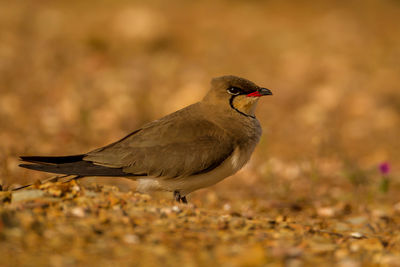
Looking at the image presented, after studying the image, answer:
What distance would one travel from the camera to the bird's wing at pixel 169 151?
14.4ft

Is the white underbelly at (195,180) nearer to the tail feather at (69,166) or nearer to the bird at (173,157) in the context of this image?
the bird at (173,157)

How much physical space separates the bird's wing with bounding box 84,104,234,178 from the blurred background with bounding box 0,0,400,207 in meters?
1.08

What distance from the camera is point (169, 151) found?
14.5ft

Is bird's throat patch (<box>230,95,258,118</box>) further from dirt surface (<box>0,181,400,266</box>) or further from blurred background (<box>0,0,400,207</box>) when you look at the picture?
dirt surface (<box>0,181,400,266</box>)

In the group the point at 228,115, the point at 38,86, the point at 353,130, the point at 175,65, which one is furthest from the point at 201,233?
the point at 175,65

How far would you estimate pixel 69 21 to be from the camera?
1267 cm

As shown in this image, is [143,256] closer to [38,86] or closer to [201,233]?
[201,233]

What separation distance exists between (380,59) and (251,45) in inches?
98.9

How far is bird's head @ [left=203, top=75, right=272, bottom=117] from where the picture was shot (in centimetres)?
485

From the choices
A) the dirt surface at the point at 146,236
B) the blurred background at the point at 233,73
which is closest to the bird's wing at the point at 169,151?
the dirt surface at the point at 146,236

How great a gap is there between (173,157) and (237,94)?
0.87 metres

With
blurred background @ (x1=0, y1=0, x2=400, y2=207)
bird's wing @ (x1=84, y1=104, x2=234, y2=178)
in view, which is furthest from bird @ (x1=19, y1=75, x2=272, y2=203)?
blurred background @ (x1=0, y1=0, x2=400, y2=207)

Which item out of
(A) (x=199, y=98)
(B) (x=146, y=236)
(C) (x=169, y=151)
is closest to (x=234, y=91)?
(C) (x=169, y=151)

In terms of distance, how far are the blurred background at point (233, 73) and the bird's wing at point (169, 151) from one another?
3.54 ft
